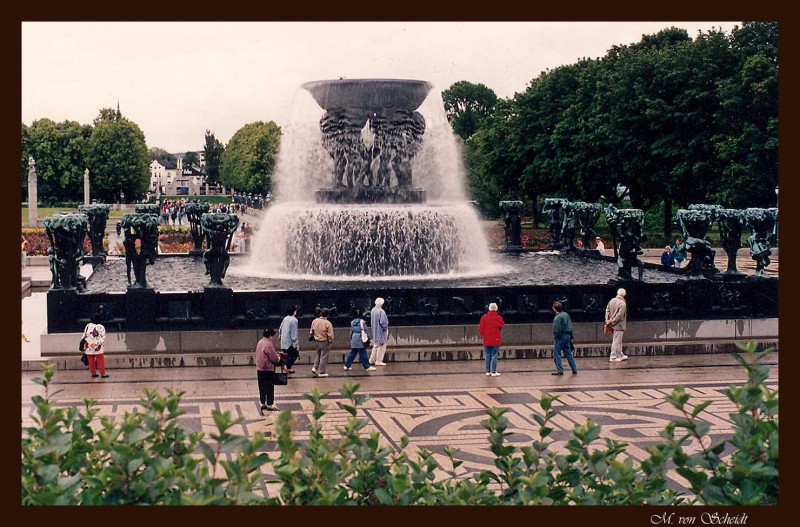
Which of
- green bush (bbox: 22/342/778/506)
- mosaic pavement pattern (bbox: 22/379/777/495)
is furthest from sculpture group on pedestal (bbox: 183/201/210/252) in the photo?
green bush (bbox: 22/342/778/506)

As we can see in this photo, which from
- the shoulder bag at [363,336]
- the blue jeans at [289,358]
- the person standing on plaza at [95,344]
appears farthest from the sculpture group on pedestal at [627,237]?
the person standing on plaza at [95,344]

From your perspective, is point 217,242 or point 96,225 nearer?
point 217,242

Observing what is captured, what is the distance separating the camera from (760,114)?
164 ft

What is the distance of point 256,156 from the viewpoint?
432 ft

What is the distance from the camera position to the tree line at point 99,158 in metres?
115

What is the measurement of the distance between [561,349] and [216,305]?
6843mm

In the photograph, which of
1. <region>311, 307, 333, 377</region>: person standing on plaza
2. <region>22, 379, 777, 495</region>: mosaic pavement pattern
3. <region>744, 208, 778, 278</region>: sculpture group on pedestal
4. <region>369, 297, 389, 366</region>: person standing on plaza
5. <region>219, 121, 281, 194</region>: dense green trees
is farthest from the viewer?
<region>219, 121, 281, 194</region>: dense green trees

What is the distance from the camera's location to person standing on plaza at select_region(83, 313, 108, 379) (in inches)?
779

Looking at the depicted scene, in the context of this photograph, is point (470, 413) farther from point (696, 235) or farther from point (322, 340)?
point (696, 235)

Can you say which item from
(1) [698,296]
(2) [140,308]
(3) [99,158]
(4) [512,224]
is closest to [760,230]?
(1) [698,296]

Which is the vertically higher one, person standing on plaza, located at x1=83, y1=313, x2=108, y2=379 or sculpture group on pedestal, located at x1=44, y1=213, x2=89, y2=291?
sculpture group on pedestal, located at x1=44, y1=213, x2=89, y2=291

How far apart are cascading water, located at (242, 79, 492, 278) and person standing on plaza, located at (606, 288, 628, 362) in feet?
25.3

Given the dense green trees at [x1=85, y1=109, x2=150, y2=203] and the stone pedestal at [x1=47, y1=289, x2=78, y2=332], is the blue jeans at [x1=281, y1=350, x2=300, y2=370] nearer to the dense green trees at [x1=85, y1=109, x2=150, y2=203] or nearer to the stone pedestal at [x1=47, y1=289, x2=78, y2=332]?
the stone pedestal at [x1=47, y1=289, x2=78, y2=332]

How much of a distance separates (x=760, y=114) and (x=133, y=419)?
46.4 m
